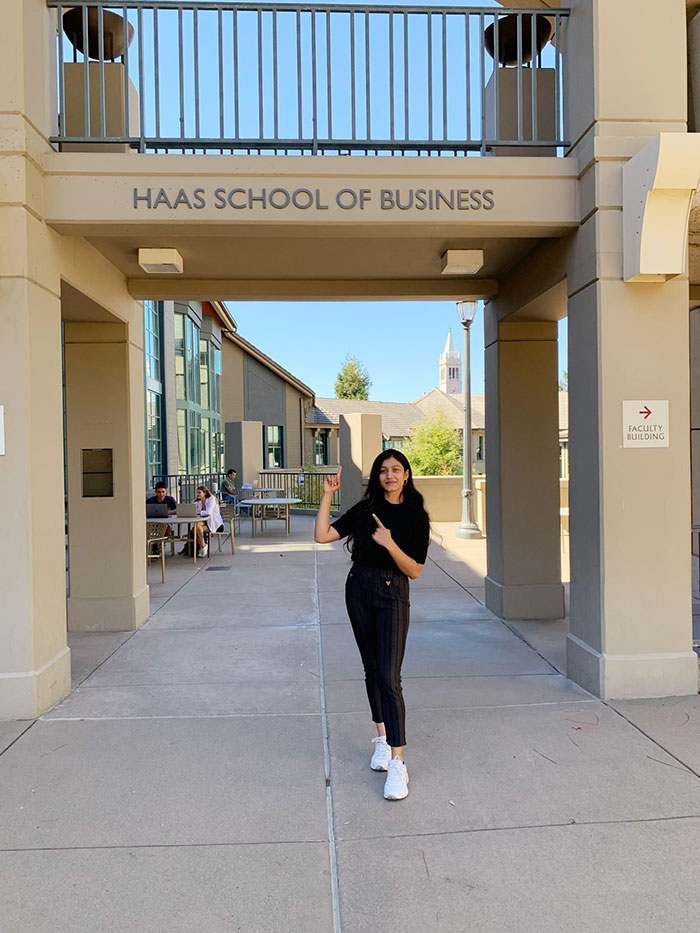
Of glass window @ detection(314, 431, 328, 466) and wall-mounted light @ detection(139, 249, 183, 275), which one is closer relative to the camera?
wall-mounted light @ detection(139, 249, 183, 275)

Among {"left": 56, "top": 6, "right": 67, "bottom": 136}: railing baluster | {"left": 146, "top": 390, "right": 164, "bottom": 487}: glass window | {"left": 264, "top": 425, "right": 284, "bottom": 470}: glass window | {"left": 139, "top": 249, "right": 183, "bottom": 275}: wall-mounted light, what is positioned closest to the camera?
{"left": 56, "top": 6, "right": 67, "bottom": 136}: railing baluster

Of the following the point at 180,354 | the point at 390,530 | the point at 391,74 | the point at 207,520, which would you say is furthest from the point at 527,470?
the point at 180,354

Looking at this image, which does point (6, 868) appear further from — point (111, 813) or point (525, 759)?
point (525, 759)

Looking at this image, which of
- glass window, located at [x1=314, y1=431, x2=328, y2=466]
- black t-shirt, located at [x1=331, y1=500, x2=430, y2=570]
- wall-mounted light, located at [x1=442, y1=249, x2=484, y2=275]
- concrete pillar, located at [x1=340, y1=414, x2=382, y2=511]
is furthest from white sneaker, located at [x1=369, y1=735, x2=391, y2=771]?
glass window, located at [x1=314, y1=431, x2=328, y2=466]

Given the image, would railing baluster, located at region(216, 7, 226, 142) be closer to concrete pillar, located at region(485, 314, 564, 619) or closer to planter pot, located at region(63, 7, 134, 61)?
planter pot, located at region(63, 7, 134, 61)

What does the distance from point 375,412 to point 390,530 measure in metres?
46.3

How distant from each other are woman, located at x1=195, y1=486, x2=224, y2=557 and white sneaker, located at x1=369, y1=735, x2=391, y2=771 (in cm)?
898

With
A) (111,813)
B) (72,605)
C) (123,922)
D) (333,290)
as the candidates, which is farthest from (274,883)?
(333,290)

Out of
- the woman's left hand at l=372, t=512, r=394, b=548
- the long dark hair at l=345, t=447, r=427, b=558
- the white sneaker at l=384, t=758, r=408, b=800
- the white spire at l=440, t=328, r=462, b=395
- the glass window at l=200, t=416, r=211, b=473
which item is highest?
the white spire at l=440, t=328, r=462, b=395

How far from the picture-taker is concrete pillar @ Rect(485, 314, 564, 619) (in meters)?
7.51

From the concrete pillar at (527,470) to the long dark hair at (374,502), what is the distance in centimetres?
383

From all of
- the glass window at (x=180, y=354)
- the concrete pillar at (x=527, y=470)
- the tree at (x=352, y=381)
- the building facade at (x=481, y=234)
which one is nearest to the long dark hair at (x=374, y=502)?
the building facade at (x=481, y=234)

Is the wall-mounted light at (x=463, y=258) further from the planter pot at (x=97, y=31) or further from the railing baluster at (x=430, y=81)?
the planter pot at (x=97, y=31)

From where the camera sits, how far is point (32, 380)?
4906mm
